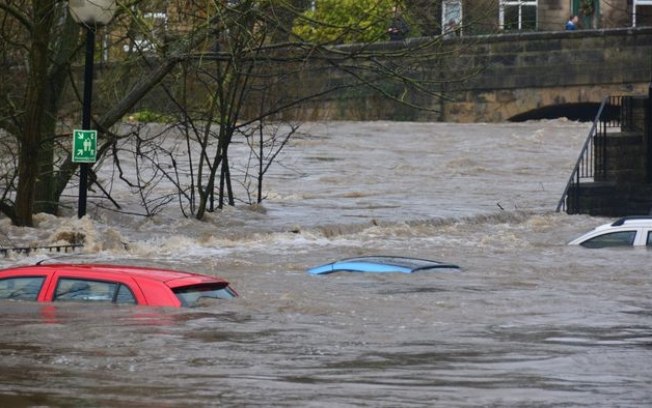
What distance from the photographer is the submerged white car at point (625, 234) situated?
2017cm

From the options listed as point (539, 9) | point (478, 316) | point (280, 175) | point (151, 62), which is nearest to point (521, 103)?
point (539, 9)

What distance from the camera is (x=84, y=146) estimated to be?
19.7 metres

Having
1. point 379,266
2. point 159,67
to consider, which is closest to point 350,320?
point 379,266

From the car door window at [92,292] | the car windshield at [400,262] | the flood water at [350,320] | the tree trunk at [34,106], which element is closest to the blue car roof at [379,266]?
the car windshield at [400,262]

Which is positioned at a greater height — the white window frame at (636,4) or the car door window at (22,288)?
the white window frame at (636,4)

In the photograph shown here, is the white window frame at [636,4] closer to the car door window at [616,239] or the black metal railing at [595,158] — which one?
the black metal railing at [595,158]

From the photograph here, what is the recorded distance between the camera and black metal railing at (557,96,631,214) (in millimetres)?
29328

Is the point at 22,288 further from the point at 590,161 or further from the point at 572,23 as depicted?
the point at 572,23

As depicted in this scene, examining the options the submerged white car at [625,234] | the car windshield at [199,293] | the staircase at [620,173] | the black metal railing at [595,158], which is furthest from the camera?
the staircase at [620,173]

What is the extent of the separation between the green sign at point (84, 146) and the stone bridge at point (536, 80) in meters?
24.8

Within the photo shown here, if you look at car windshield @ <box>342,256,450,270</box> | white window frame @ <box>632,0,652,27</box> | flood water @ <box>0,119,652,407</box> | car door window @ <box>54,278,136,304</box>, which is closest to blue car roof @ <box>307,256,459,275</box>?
car windshield @ <box>342,256,450,270</box>

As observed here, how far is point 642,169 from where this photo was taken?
3017cm

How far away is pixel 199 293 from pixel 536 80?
36117 mm

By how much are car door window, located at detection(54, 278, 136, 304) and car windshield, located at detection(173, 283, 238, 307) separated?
449 mm
